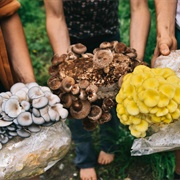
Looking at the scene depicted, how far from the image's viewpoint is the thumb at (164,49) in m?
1.82

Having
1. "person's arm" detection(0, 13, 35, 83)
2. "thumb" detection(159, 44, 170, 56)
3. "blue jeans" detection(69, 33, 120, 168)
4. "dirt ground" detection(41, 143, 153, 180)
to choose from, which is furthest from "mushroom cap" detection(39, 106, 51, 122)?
"dirt ground" detection(41, 143, 153, 180)

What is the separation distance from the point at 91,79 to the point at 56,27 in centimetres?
47

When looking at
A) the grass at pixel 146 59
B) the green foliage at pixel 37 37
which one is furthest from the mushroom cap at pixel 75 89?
the green foliage at pixel 37 37

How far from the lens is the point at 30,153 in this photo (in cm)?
164

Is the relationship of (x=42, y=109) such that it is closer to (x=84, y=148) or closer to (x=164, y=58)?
(x=164, y=58)

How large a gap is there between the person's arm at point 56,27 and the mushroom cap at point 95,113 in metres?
0.43

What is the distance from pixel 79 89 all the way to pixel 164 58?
17.8 inches

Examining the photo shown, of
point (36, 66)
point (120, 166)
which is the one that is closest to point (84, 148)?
Answer: point (120, 166)

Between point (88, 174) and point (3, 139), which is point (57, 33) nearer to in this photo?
point (3, 139)

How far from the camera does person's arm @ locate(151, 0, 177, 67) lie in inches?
75.5

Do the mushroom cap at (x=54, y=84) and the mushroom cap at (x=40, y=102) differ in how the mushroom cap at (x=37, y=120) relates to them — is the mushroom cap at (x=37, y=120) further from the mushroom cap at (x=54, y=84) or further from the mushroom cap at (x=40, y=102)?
the mushroom cap at (x=54, y=84)

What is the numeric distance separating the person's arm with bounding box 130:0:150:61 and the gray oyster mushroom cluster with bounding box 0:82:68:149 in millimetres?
620

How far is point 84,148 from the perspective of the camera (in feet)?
9.10

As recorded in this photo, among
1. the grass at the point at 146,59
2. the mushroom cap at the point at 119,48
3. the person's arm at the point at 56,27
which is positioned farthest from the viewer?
the grass at the point at 146,59
